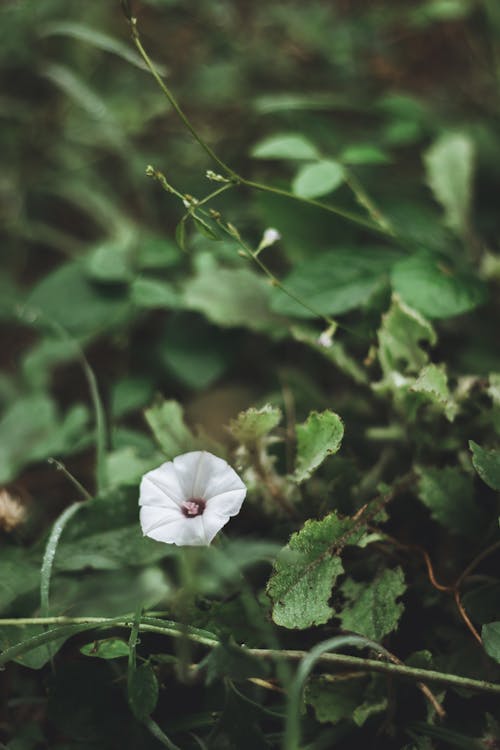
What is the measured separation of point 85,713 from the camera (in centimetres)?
82

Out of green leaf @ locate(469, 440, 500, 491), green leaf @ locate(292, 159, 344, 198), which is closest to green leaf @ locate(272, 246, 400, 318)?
green leaf @ locate(292, 159, 344, 198)

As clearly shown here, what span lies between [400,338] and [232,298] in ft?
1.22

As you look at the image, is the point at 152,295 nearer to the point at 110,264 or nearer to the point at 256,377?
the point at 110,264

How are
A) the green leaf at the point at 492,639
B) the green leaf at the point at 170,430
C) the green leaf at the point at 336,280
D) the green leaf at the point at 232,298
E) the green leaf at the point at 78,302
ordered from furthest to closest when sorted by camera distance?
1. the green leaf at the point at 78,302
2. the green leaf at the point at 232,298
3. the green leaf at the point at 336,280
4. the green leaf at the point at 170,430
5. the green leaf at the point at 492,639

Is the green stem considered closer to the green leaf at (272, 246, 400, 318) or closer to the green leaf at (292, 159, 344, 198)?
the green leaf at (272, 246, 400, 318)

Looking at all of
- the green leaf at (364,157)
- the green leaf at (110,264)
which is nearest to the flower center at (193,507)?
the green leaf at (110,264)

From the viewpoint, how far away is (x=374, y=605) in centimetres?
85

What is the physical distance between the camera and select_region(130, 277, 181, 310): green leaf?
1.26 metres

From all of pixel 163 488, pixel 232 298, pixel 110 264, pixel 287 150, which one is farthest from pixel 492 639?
pixel 110 264

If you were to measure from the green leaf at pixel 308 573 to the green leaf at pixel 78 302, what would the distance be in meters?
0.74

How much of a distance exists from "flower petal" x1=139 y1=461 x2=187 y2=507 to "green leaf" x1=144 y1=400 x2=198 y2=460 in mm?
140

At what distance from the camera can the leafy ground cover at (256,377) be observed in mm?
820

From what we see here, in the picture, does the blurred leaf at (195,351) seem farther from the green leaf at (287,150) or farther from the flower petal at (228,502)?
the flower petal at (228,502)

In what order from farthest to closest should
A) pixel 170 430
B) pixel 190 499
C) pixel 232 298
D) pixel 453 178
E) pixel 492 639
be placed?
pixel 453 178 < pixel 232 298 < pixel 170 430 < pixel 190 499 < pixel 492 639
